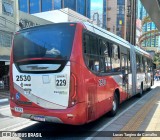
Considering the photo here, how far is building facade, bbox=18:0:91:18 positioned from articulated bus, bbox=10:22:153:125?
2368 inches

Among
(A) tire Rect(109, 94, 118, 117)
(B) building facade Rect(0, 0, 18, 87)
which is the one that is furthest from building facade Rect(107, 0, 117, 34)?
(A) tire Rect(109, 94, 118, 117)

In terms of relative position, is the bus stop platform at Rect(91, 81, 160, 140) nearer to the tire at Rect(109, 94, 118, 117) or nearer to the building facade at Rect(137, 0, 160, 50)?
the tire at Rect(109, 94, 118, 117)

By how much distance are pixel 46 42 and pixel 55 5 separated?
62.4 m

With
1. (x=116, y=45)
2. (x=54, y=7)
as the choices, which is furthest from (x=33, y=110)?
(x=54, y=7)

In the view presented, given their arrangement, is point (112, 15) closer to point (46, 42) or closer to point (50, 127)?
point (50, 127)

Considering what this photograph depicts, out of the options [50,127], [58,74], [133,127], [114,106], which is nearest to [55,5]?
[114,106]

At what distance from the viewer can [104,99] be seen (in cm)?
788

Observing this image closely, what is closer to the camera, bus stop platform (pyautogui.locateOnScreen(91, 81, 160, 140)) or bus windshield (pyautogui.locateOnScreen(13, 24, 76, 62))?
bus windshield (pyautogui.locateOnScreen(13, 24, 76, 62))

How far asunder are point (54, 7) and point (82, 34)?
204 feet

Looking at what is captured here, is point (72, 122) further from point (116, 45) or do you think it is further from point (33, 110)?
point (116, 45)

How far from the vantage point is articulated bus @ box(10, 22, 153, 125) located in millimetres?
6211

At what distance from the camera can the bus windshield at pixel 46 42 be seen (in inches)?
253

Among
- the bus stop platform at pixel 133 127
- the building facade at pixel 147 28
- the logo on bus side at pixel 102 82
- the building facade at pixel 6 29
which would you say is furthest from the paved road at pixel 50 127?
the building facade at pixel 6 29

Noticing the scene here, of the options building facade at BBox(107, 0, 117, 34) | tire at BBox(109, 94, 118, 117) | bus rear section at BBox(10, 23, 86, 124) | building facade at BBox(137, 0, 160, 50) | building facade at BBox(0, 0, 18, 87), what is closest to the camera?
bus rear section at BBox(10, 23, 86, 124)
